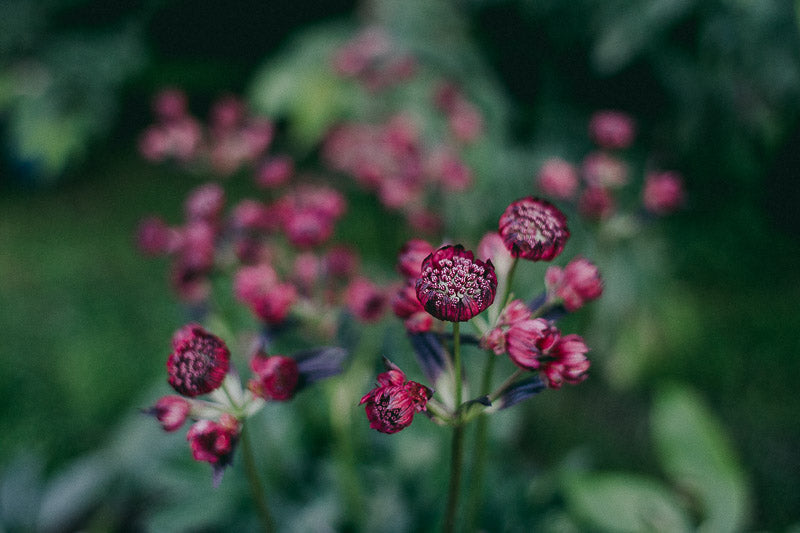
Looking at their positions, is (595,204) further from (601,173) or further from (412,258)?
(412,258)

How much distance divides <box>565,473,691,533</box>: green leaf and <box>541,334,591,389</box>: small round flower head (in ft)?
1.46

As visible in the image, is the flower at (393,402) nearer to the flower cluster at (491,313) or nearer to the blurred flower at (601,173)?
the flower cluster at (491,313)

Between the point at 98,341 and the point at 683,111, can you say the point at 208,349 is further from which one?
the point at 98,341

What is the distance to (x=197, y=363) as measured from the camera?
434mm

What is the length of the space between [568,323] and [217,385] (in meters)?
0.93

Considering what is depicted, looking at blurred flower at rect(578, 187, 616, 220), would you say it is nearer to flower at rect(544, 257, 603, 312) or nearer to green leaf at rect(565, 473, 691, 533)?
flower at rect(544, 257, 603, 312)

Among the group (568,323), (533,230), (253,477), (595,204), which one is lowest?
(568,323)

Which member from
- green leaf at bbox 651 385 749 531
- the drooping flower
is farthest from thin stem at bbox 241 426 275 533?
green leaf at bbox 651 385 749 531

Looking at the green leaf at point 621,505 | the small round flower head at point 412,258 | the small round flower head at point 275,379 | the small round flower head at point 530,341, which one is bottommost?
the green leaf at point 621,505

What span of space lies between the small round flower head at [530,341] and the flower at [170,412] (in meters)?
0.26

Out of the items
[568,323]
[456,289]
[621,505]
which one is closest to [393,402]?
[456,289]

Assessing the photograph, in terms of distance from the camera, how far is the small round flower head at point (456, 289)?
37 cm

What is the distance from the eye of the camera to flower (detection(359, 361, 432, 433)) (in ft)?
1.26

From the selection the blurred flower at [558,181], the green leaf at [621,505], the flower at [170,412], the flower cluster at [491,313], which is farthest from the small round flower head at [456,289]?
the green leaf at [621,505]
